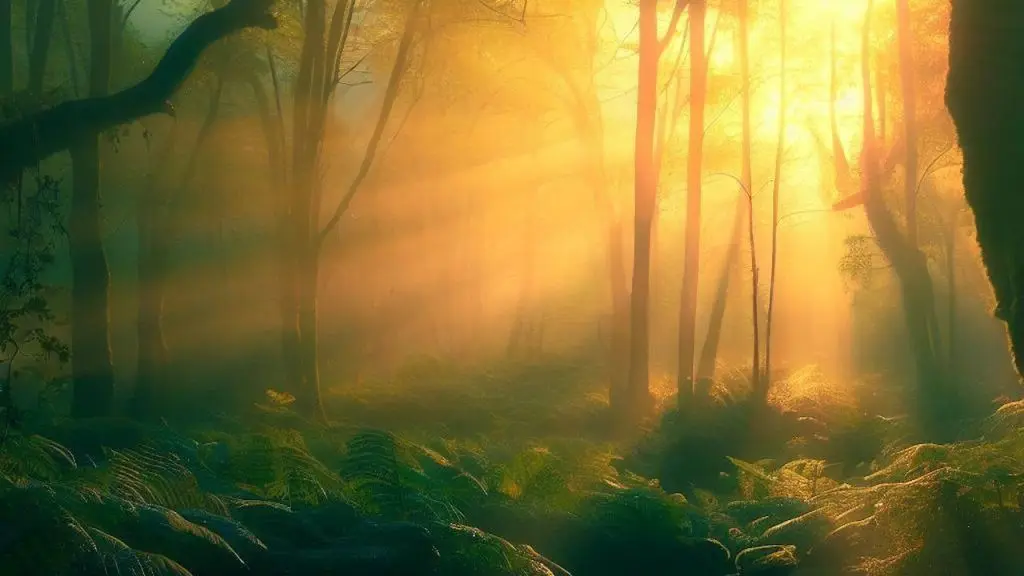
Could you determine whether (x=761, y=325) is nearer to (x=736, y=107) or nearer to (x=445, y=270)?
(x=445, y=270)

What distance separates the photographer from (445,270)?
41.6 meters

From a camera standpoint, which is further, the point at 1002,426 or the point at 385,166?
the point at 385,166

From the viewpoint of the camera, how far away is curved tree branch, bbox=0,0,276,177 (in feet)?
21.8

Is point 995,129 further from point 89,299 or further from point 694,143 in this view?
point 89,299

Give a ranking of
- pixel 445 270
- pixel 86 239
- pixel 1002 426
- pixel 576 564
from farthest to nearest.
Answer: pixel 445 270, pixel 86 239, pixel 1002 426, pixel 576 564

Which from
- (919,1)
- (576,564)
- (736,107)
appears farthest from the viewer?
(736,107)

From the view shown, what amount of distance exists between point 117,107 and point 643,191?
1282cm

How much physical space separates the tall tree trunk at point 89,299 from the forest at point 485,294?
0.06 metres

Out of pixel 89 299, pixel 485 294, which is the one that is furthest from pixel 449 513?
pixel 485 294

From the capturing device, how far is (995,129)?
6098mm

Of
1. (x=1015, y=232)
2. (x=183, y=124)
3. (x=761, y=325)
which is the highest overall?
(x=183, y=124)

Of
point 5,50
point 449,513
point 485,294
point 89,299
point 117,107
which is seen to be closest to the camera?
point 449,513

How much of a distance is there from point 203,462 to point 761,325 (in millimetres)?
52365

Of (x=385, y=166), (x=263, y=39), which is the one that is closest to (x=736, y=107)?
(x=263, y=39)
